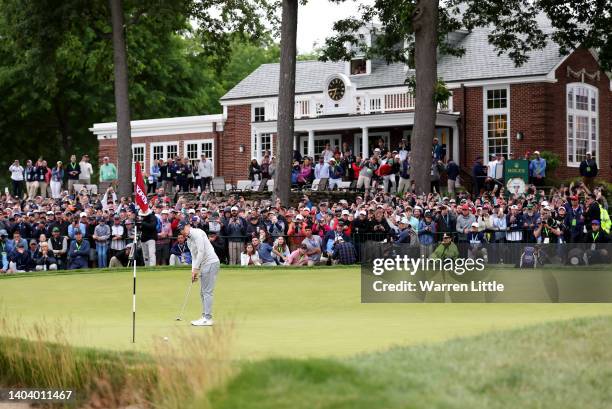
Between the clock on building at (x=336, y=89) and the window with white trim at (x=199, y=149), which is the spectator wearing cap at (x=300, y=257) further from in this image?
the window with white trim at (x=199, y=149)

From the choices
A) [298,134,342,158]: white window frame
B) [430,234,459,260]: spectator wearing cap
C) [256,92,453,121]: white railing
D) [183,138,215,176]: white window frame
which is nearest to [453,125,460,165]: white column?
[256,92,453,121]: white railing

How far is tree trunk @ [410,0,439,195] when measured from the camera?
35750mm

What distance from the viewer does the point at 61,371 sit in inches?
540

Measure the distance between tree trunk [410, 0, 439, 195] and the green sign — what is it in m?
3.76

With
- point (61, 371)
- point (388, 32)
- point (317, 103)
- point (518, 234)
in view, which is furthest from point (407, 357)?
point (317, 103)

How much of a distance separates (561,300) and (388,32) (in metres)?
20.1

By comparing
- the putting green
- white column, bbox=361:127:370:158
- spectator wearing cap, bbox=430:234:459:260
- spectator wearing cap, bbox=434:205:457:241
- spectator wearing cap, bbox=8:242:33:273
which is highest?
white column, bbox=361:127:370:158

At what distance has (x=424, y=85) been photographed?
35875 millimetres

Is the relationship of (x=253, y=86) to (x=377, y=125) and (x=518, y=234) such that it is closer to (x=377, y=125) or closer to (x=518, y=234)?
(x=377, y=125)

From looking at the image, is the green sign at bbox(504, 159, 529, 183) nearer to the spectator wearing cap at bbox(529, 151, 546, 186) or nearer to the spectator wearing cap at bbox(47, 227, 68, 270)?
the spectator wearing cap at bbox(529, 151, 546, 186)

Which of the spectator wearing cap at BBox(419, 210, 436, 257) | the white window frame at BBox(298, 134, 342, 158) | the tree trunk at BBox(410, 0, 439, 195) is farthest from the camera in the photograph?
the white window frame at BBox(298, 134, 342, 158)

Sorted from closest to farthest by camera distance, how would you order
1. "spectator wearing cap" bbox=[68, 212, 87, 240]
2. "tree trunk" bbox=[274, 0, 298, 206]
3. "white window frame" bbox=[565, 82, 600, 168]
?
"spectator wearing cap" bbox=[68, 212, 87, 240]
"tree trunk" bbox=[274, 0, 298, 206]
"white window frame" bbox=[565, 82, 600, 168]

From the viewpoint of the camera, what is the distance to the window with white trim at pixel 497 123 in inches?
1796

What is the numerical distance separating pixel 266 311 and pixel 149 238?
9.33 m
